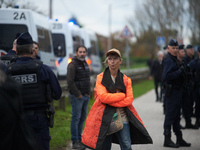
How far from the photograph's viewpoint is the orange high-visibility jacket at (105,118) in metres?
4.59

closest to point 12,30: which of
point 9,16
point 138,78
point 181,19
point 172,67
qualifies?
point 9,16

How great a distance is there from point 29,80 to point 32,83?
44mm

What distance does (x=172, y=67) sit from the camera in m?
6.93

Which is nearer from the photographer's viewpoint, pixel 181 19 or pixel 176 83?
pixel 176 83

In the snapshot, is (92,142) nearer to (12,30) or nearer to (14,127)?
(14,127)

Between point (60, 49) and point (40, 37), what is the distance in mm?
6266

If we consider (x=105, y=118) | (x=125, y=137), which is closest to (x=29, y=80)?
(x=105, y=118)

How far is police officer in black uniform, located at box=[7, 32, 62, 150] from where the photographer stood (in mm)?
4004

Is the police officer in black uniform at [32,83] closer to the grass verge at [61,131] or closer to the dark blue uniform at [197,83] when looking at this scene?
the grass verge at [61,131]

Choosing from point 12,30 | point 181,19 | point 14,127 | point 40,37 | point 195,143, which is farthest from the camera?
point 181,19

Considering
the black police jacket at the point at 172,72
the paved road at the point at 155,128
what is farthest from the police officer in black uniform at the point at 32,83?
the black police jacket at the point at 172,72

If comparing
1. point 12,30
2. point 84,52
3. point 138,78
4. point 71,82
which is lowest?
point 138,78

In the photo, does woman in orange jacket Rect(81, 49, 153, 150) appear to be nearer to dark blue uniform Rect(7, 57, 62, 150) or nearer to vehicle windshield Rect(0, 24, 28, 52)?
dark blue uniform Rect(7, 57, 62, 150)

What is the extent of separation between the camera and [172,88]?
6.97 m
